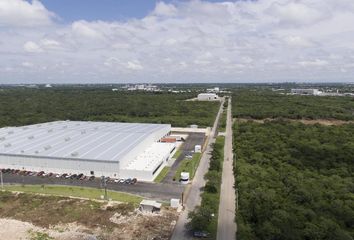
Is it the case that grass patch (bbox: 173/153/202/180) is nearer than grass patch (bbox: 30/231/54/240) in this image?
No

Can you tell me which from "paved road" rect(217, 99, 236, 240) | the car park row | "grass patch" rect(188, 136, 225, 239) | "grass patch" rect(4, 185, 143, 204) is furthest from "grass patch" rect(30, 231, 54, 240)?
"paved road" rect(217, 99, 236, 240)

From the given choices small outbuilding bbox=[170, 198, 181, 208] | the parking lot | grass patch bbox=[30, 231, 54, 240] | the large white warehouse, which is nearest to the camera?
grass patch bbox=[30, 231, 54, 240]

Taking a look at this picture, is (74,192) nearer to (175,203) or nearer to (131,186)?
(131,186)

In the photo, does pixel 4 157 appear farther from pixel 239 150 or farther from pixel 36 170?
pixel 239 150

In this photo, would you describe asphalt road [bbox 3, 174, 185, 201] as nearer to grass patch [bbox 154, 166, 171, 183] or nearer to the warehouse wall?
grass patch [bbox 154, 166, 171, 183]

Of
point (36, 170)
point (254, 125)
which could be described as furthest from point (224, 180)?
point (254, 125)

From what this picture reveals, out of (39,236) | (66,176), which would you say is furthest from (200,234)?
(66,176)
